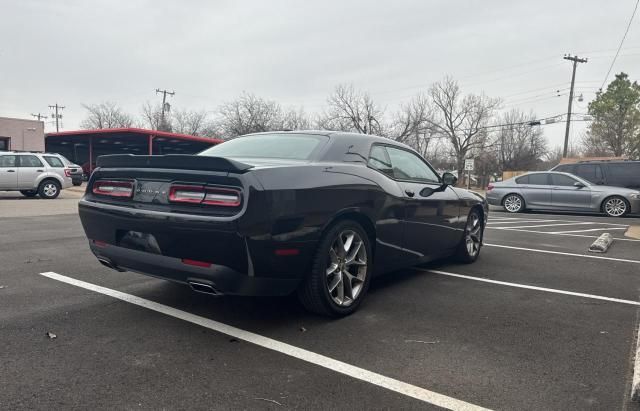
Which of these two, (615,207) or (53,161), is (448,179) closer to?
(615,207)

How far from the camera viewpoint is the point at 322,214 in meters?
3.33

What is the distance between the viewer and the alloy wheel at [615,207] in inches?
543

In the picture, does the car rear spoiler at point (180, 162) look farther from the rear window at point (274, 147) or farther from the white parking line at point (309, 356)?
the white parking line at point (309, 356)

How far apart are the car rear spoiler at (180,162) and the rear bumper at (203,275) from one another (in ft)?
2.01

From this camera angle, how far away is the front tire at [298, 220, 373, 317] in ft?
11.1

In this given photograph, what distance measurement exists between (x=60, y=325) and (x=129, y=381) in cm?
116

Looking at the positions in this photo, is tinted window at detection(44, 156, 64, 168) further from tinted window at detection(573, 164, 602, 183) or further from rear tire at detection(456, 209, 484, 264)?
tinted window at detection(573, 164, 602, 183)

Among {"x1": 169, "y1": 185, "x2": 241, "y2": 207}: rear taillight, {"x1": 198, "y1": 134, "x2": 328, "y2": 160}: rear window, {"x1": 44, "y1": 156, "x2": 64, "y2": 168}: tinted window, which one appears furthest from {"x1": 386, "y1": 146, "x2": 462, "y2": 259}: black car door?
{"x1": 44, "y1": 156, "x2": 64, "y2": 168}: tinted window

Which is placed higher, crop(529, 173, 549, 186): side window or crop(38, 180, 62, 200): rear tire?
crop(529, 173, 549, 186): side window

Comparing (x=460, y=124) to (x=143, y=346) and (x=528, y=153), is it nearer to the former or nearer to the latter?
(x=528, y=153)

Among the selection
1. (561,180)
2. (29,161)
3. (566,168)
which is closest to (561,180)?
(561,180)

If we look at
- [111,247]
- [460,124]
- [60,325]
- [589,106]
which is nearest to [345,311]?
[111,247]

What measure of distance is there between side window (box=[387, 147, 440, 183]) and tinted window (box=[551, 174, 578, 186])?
10959 millimetres

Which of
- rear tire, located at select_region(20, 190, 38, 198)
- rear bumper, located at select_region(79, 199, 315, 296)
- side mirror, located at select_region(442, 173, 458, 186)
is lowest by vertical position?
rear tire, located at select_region(20, 190, 38, 198)
